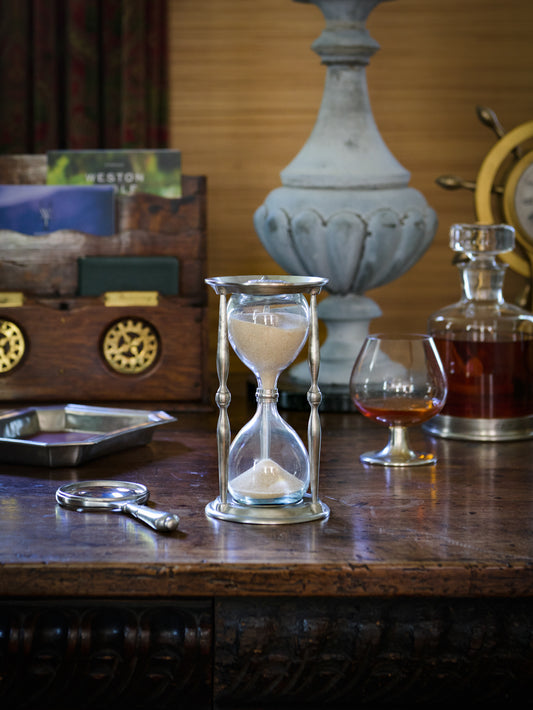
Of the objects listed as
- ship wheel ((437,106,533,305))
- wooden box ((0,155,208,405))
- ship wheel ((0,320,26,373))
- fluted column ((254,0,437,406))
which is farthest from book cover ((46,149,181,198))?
ship wheel ((437,106,533,305))

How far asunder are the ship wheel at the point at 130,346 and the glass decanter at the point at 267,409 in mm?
579

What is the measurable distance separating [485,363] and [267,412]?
1.67ft

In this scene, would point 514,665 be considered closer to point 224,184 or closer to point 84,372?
point 84,372

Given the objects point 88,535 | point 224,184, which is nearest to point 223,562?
point 88,535

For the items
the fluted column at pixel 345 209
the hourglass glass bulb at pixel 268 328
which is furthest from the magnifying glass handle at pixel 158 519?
the fluted column at pixel 345 209

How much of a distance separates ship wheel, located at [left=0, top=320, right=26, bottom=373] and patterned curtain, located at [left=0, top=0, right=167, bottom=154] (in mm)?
491

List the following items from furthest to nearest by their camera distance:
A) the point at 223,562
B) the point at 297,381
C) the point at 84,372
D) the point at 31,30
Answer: the point at 31,30
the point at 297,381
the point at 84,372
the point at 223,562

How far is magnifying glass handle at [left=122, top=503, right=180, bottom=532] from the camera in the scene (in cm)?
91

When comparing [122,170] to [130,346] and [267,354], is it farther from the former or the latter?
[267,354]

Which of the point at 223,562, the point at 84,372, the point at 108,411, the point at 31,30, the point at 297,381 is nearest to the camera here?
the point at 223,562

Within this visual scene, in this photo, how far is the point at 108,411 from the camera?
1.37 meters

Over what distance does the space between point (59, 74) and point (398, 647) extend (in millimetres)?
1428

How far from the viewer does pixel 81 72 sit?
1.88 meters

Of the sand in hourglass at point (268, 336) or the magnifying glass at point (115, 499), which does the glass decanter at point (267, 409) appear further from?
the magnifying glass at point (115, 499)
